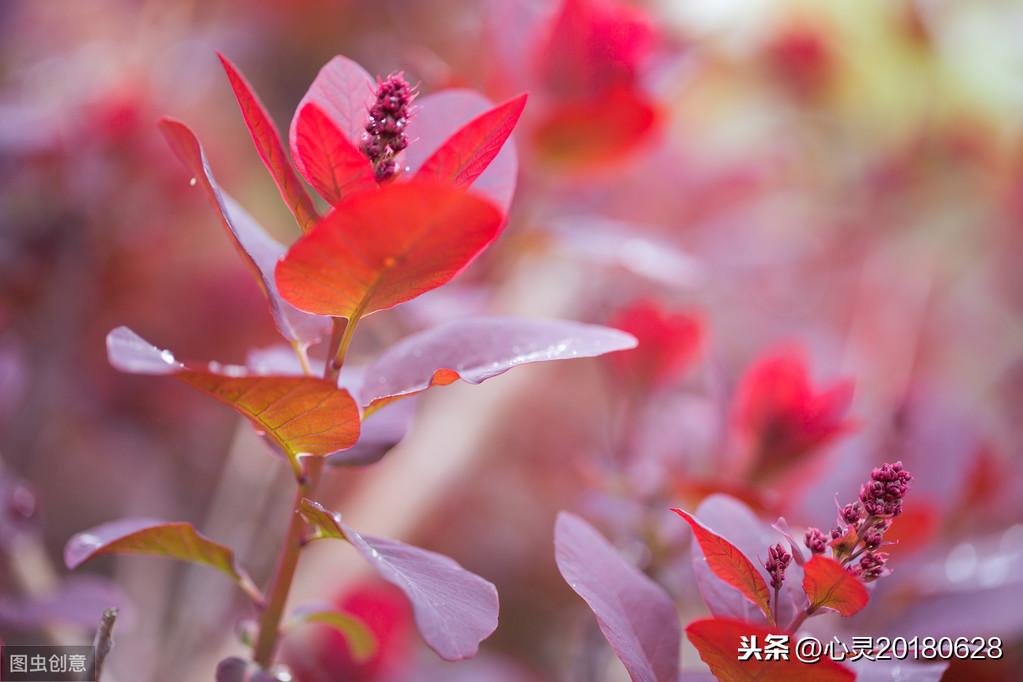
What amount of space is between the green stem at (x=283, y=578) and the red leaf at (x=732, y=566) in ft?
0.76

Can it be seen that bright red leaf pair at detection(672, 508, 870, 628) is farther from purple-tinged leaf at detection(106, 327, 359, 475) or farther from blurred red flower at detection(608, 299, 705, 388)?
blurred red flower at detection(608, 299, 705, 388)

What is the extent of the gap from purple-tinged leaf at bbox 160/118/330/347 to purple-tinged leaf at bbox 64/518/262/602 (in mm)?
138

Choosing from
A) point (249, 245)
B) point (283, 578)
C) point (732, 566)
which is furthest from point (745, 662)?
point (249, 245)

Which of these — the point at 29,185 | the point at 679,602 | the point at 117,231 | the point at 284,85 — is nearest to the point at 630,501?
the point at 679,602

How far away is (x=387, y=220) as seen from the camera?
0.42m

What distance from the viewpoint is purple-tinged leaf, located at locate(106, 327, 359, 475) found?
0.44 m

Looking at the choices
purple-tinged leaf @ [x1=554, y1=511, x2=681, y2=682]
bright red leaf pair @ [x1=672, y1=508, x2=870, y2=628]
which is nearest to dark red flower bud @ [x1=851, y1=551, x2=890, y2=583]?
bright red leaf pair @ [x1=672, y1=508, x2=870, y2=628]

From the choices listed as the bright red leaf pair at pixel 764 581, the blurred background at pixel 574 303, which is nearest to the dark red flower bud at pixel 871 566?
the bright red leaf pair at pixel 764 581

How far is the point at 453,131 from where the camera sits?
23.2 inches

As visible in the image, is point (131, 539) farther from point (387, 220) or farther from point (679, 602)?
point (679, 602)

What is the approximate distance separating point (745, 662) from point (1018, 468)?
74cm

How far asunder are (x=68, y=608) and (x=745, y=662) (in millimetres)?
568

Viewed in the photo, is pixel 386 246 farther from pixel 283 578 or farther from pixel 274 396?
pixel 283 578

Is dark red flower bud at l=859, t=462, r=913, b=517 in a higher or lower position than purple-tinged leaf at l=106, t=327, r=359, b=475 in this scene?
lower
